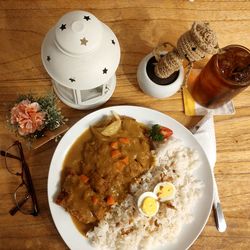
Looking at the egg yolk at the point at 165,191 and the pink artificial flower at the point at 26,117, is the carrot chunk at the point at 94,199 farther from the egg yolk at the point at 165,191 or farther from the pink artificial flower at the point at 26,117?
the pink artificial flower at the point at 26,117

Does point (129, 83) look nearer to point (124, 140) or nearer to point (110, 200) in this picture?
point (124, 140)

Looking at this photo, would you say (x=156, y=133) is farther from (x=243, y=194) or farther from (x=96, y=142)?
(x=243, y=194)

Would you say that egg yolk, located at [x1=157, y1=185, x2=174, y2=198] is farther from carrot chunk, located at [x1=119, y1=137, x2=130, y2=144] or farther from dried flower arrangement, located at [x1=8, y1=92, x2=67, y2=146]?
dried flower arrangement, located at [x1=8, y1=92, x2=67, y2=146]

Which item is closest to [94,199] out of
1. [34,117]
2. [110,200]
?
[110,200]

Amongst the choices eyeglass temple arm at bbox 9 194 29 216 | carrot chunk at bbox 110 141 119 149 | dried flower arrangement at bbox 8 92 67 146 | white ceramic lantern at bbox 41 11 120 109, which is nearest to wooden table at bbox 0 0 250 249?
eyeglass temple arm at bbox 9 194 29 216

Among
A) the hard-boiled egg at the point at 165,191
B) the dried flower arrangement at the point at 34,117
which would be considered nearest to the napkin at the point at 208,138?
the hard-boiled egg at the point at 165,191

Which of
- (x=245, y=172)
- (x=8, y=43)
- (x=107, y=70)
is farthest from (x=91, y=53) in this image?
(x=245, y=172)
